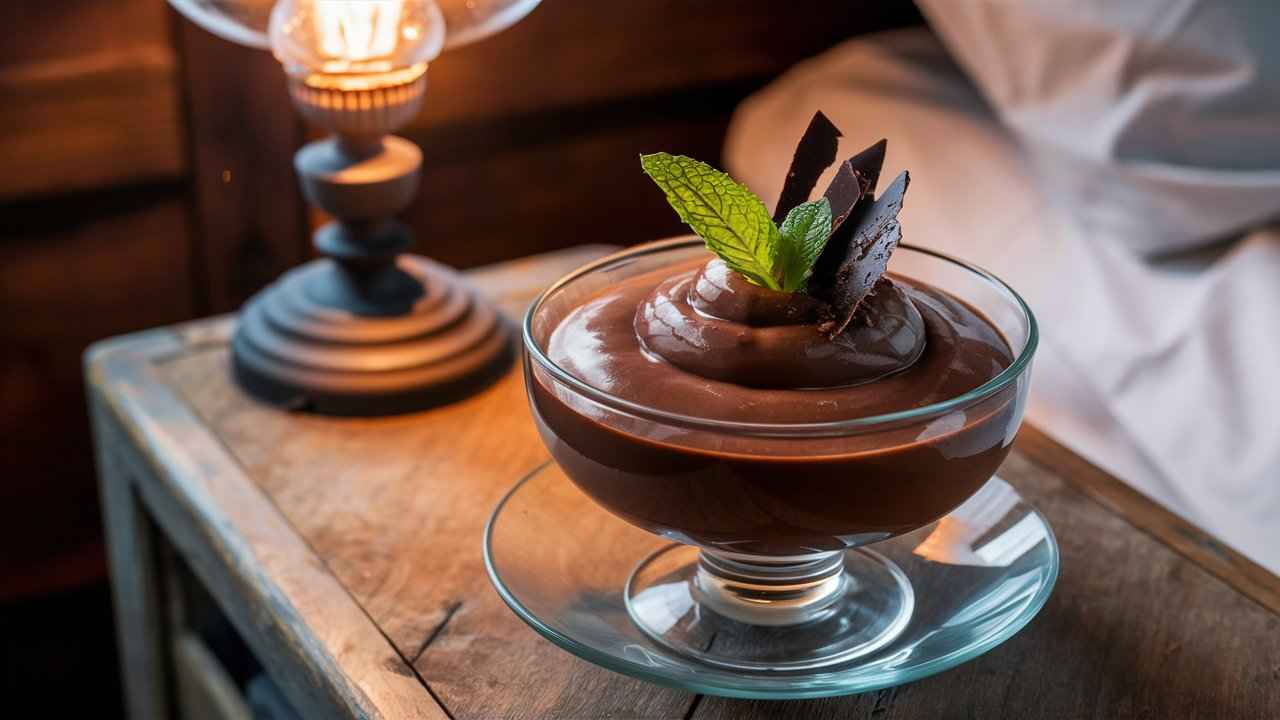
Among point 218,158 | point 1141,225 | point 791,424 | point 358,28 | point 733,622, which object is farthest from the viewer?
point 218,158

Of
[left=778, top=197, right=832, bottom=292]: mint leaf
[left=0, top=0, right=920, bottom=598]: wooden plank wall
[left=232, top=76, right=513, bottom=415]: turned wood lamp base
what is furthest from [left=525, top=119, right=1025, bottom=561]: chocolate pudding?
[left=0, top=0, right=920, bottom=598]: wooden plank wall

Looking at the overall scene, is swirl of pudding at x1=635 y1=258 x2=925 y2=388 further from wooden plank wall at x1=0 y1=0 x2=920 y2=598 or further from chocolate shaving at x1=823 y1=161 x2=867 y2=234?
wooden plank wall at x1=0 y1=0 x2=920 y2=598

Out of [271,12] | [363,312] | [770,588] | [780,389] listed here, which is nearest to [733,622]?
[770,588]

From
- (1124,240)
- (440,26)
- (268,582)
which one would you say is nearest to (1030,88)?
(1124,240)

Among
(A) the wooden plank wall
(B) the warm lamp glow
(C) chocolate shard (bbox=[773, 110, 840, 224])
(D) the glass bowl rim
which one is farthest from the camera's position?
(A) the wooden plank wall

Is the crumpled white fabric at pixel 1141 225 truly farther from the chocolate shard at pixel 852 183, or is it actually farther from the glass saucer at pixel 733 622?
the chocolate shard at pixel 852 183

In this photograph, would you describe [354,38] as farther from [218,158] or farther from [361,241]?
[218,158]

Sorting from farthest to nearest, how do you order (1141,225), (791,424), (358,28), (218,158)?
(218,158) < (1141,225) < (358,28) < (791,424)
